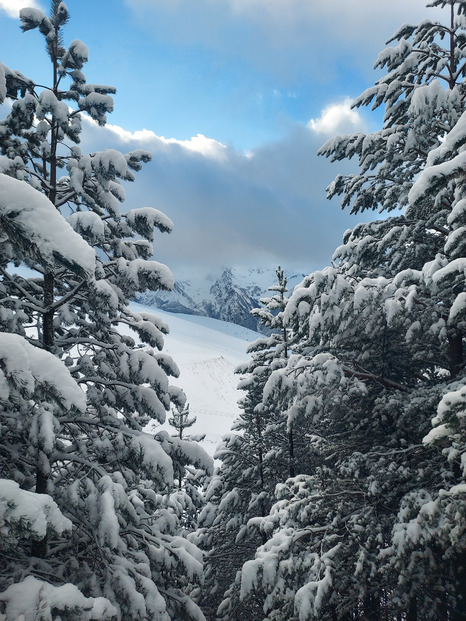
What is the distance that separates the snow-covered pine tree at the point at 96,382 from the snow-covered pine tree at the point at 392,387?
5.02 feet

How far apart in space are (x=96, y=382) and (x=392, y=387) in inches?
193

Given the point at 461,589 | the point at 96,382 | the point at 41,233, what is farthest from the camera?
the point at 96,382

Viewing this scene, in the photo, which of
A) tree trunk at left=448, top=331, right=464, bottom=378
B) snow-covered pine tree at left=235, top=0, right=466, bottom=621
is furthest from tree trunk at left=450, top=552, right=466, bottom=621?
tree trunk at left=448, top=331, right=464, bottom=378

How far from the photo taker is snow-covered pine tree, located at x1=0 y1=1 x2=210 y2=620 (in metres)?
4.32

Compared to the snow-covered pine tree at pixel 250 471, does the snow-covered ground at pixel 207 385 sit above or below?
below

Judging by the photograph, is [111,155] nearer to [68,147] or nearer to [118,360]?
[68,147]

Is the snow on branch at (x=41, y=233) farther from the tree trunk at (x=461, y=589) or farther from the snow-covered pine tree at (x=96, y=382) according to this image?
the tree trunk at (x=461, y=589)

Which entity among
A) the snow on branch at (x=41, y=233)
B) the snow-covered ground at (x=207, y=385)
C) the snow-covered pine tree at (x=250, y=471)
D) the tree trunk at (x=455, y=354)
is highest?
the snow on branch at (x=41, y=233)

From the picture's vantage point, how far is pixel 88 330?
633 cm

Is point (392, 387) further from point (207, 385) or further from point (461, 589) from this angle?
point (207, 385)

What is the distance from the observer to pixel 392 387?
6824 millimetres

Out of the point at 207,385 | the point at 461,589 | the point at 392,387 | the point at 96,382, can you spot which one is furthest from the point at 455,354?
the point at 207,385

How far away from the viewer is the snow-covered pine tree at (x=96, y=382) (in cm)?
432


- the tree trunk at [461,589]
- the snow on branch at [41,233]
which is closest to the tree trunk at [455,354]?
the tree trunk at [461,589]
